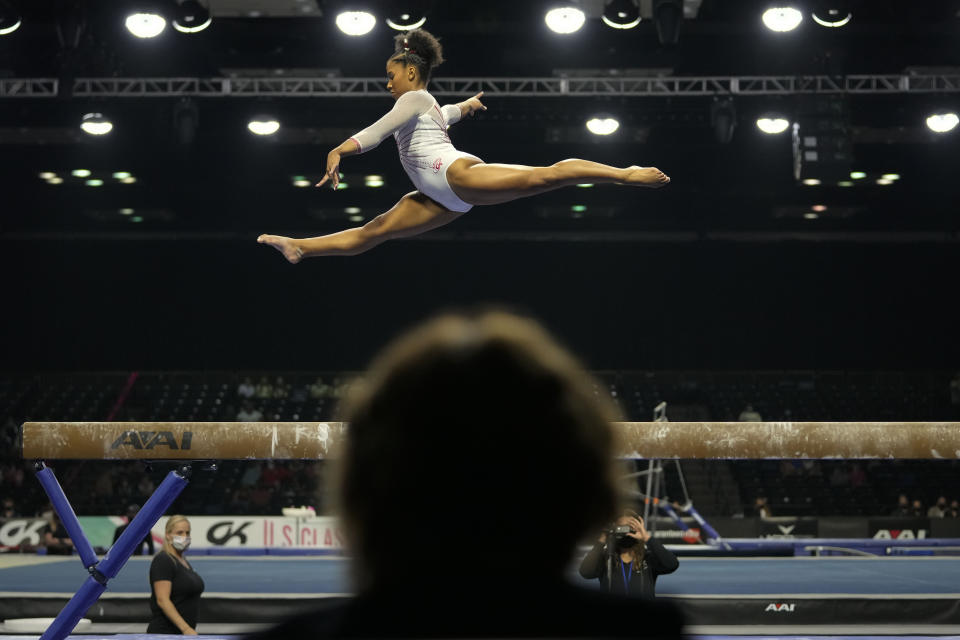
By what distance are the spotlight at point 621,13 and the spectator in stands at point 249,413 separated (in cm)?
1029

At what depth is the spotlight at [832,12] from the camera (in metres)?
9.92

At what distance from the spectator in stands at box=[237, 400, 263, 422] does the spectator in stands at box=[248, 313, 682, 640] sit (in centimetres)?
1739

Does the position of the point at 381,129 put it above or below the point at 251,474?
above

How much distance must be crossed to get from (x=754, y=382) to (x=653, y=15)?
1017 centimetres

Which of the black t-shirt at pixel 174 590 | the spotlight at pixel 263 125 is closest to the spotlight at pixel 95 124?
the spotlight at pixel 263 125

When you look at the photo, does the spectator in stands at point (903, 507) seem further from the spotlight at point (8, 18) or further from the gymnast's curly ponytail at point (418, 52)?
the gymnast's curly ponytail at point (418, 52)

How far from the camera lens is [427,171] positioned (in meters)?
4.08

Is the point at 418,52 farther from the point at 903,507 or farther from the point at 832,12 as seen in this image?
the point at 903,507

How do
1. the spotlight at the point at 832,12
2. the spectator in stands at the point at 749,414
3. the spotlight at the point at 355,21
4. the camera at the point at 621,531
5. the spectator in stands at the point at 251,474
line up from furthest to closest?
1. the spectator in stands at the point at 251,474
2. the spectator in stands at the point at 749,414
3. the spotlight at the point at 355,21
4. the spotlight at the point at 832,12
5. the camera at the point at 621,531

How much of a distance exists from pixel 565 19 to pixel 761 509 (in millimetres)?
8525

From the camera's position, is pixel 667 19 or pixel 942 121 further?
pixel 942 121

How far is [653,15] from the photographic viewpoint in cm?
1085

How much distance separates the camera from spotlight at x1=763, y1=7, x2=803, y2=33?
412 inches

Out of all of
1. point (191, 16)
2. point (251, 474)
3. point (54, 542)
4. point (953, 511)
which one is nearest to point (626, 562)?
point (191, 16)
